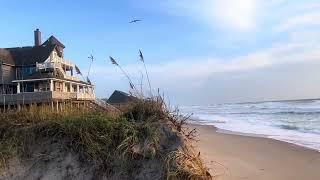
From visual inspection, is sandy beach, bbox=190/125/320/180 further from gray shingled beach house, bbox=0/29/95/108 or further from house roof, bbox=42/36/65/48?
house roof, bbox=42/36/65/48

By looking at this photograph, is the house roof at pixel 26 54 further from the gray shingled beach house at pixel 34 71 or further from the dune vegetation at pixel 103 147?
the dune vegetation at pixel 103 147

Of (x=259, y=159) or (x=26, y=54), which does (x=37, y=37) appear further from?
(x=259, y=159)

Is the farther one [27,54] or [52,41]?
[52,41]

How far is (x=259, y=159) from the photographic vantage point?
15.7m

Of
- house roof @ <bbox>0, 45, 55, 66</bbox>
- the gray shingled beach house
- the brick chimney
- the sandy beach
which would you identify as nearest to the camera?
the sandy beach

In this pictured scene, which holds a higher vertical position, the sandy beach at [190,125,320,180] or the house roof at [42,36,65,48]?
the house roof at [42,36,65,48]

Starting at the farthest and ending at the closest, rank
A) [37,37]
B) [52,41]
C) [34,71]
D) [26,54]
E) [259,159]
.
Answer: [37,37], [52,41], [26,54], [34,71], [259,159]

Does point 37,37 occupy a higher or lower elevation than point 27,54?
higher

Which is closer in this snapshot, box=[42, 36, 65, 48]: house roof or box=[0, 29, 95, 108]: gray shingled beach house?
box=[0, 29, 95, 108]: gray shingled beach house

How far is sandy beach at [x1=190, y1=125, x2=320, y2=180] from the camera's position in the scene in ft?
40.2

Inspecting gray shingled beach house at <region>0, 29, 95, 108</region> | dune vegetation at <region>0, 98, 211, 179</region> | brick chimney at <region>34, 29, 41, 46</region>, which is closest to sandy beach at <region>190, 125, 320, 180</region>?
dune vegetation at <region>0, 98, 211, 179</region>

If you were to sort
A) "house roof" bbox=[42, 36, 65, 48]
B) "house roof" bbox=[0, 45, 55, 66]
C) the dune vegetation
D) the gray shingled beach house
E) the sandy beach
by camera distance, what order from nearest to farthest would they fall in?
the dune vegetation < the sandy beach < the gray shingled beach house < "house roof" bbox=[0, 45, 55, 66] < "house roof" bbox=[42, 36, 65, 48]

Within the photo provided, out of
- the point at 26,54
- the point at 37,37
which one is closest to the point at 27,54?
the point at 26,54

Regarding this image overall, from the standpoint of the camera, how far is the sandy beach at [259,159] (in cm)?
1224
